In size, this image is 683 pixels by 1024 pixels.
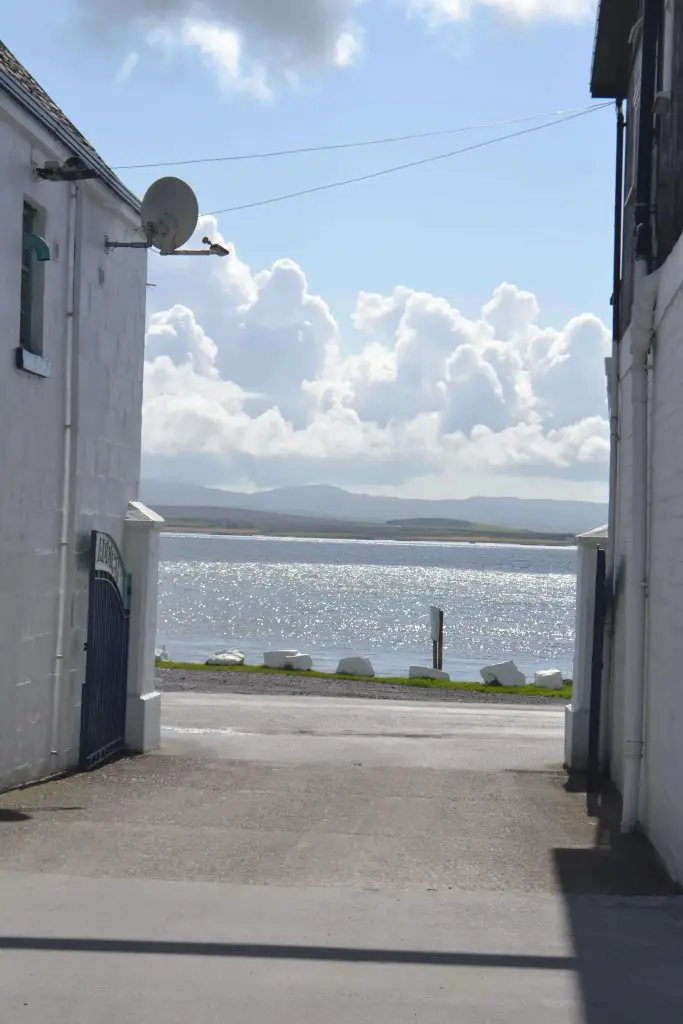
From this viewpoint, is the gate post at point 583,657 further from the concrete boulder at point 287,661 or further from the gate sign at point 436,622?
the gate sign at point 436,622

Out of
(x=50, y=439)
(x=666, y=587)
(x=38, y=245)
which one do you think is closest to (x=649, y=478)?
(x=666, y=587)

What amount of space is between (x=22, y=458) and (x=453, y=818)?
15.4ft

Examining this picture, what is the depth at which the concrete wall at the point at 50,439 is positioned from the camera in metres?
10.6

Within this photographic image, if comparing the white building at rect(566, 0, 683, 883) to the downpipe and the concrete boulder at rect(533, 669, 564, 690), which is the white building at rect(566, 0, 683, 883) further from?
the concrete boulder at rect(533, 669, 564, 690)

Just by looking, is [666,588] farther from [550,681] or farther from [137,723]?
[550,681]

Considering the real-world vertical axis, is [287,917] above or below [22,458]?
below

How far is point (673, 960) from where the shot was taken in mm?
6133

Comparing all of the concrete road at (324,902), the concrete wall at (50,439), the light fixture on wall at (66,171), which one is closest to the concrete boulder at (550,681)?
the concrete road at (324,902)

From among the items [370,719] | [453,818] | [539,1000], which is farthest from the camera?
[370,719]

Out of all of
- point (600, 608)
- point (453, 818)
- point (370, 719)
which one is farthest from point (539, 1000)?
point (370, 719)

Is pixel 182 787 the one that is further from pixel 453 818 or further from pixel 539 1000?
pixel 539 1000

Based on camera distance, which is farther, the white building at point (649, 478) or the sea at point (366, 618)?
the sea at point (366, 618)

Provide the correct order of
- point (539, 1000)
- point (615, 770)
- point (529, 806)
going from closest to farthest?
point (539, 1000) → point (529, 806) → point (615, 770)

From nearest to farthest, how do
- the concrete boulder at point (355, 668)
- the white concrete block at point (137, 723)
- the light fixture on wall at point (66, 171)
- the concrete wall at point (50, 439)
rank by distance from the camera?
the concrete wall at point (50, 439) < the light fixture on wall at point (66, 171) < the white concrete block at point (137, 723) < the concrete boulder at point (355, 668)
